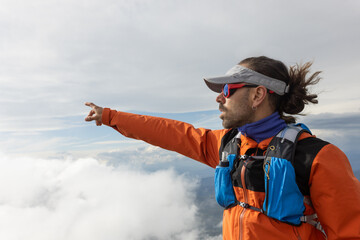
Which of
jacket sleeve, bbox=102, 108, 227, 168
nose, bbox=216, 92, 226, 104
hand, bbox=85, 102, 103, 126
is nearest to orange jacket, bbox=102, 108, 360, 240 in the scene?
jacket sleeve, bbox=102, 108, 227, 168

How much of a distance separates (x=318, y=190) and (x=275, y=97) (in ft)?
6.34

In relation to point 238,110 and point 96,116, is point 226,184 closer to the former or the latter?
point 238,110

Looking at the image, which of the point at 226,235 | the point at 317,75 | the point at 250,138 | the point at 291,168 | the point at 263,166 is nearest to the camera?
the point at 291,168

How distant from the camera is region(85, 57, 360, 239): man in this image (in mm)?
3293

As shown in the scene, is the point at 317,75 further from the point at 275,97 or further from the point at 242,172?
the point at 242,172

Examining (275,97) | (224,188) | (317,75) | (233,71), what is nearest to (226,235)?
(224,188)

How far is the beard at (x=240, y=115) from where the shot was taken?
438 centimetres

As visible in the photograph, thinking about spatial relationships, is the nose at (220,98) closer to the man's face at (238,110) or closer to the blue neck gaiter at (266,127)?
the man's face at (238,110)

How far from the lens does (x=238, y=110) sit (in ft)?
14.4

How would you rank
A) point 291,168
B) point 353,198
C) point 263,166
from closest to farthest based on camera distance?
point 353,198
point 291,168
point 263,166

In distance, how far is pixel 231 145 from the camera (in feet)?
14.8

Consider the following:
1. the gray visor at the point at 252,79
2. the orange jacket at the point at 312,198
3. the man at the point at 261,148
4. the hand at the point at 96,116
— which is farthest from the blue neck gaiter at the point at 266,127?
the hand at the point at 96,116

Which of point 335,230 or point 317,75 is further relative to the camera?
point 317,75

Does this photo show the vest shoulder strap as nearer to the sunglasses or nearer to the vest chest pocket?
the vest chest pocket
